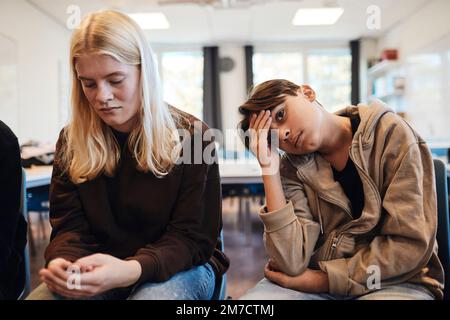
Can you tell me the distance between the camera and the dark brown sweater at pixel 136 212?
0.81 metres

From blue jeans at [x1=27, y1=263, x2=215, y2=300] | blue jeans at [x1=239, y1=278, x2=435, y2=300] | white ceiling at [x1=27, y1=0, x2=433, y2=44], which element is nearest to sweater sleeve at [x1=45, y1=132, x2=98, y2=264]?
blue jeans at [x1=27, y1=263, x2=215, y2=300]

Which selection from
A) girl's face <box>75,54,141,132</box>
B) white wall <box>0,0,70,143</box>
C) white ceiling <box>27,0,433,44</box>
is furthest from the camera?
white ceiling <box>27,0,433,44</box>

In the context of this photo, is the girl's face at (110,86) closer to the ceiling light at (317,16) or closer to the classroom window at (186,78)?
the ceiling light at (317,16)

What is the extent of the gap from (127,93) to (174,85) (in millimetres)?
5459

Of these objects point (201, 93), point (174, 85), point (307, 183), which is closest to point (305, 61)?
point (201, 93)

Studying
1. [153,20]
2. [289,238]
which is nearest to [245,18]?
[153,20]

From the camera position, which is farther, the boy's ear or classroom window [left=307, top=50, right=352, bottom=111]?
classroom window [left=307, top=50, right=352, bottom=111]

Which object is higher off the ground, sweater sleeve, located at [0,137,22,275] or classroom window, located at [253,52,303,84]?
classroom window, located at [253,52,303,84]

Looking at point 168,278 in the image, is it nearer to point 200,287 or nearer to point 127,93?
point 200,287

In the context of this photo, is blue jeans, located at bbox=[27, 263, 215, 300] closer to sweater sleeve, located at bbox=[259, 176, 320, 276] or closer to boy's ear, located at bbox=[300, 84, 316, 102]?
sweater sleeve, located at bbox=[259, 176, 320, 276]

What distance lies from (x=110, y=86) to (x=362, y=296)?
0.66 m

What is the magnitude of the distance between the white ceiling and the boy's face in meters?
2.82

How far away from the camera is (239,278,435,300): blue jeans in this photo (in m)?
0.70

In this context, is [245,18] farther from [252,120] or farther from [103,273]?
[103,273]
